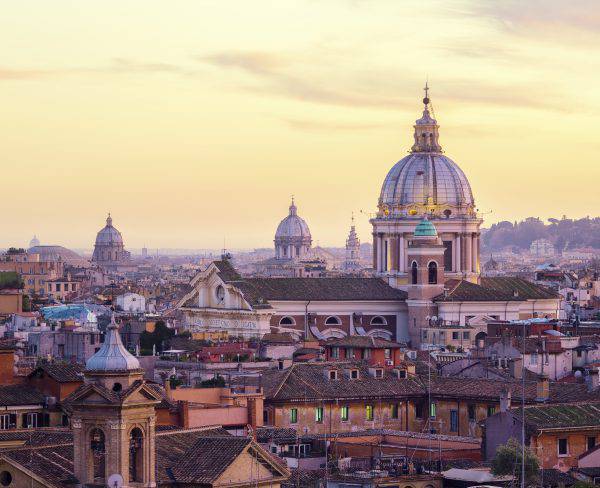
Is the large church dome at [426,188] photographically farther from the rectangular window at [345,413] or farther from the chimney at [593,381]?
the rectangular window at [345,413]

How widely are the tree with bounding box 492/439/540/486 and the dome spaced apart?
9642 mm

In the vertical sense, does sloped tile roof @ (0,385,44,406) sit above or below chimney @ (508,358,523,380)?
below

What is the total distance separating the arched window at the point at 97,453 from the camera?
35.2 m

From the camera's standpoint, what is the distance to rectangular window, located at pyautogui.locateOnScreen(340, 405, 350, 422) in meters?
55.6

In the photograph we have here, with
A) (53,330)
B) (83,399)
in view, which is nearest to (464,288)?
(53,330)

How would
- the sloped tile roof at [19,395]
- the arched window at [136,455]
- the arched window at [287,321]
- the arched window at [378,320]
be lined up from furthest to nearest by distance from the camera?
the arched window at [378,320]
the arched window at [287,321]
the sloped tile roof at [19,395]
the arched window at [136,455]

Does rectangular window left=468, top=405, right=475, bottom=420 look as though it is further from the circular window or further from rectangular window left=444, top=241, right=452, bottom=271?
rectangular window left=444, top=241, right=452, bottom=271

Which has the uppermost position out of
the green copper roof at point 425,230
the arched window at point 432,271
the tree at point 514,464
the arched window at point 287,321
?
the green copper roof at point 425,230

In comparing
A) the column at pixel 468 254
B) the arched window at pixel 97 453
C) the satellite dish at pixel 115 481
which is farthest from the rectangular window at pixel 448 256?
the satellite dish at pixel 115 481

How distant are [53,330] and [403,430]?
3325 centimetres

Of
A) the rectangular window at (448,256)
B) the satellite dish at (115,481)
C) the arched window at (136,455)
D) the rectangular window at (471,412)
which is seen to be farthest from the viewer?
the rectangular window at (448,256)

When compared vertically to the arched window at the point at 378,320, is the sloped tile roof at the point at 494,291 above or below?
above

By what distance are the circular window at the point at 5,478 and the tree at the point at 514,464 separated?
34.9ft

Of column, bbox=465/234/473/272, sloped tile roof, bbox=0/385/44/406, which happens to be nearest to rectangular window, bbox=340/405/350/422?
sloped tile roof, bbox=0/385/44/406
